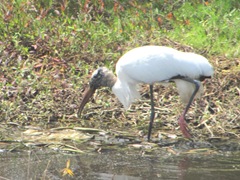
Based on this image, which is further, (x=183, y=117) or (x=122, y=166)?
(x=183, y=117)

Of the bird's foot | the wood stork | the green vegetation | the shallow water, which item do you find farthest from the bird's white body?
the shallow water

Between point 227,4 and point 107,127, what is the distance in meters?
3.90

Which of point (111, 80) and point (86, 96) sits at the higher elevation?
point (111, 80)

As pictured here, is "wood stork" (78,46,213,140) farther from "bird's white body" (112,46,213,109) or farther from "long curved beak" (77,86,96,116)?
"long curved beak" (77,86,96,116)

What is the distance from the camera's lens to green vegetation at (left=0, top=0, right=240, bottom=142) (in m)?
8.89

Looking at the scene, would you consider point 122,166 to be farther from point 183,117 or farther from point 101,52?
point 101,52

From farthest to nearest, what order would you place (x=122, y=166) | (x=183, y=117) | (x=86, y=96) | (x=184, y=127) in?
(x=86, y=96)
(x=183, y=117)
(x=184, y=127)
(x=122, y=166)

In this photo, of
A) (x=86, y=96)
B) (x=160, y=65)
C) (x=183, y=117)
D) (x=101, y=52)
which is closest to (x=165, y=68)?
(x=160, y=65)

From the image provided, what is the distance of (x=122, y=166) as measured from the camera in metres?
7.10

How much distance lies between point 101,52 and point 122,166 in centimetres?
353

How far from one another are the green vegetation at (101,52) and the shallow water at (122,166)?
1089mm

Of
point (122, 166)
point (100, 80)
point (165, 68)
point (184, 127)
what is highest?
point (165, 68)

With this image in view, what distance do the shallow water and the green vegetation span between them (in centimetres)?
109

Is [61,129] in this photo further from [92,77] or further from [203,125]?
[203,125]
